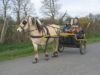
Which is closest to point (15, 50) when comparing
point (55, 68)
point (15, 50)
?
point (15, 50)

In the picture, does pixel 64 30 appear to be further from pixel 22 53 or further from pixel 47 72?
pixel 47 72

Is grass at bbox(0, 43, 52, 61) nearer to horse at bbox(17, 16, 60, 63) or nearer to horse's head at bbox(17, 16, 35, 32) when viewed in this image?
horse at bbox(17, 16, 60, 63)

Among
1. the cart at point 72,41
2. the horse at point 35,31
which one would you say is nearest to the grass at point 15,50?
the cart at point 72,41

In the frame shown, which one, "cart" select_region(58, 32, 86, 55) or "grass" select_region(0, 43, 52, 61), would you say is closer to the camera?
"grass" select_region(0, 43, 52, 61)

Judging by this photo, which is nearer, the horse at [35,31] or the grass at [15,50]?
the horse at [35,31]

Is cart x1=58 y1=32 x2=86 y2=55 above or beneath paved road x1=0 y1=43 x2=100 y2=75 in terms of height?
above

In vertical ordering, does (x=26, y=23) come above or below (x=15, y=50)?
above

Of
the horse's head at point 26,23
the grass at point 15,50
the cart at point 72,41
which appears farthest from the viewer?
the cart at point 72,41

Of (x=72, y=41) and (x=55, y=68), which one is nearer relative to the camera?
(x=55, y=68)

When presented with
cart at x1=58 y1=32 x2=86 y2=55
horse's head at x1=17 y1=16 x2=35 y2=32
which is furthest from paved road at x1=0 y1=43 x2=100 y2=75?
cart at x1=58 y1=32 x2=86 y2=55

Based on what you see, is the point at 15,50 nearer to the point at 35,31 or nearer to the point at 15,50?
the point at 15,50

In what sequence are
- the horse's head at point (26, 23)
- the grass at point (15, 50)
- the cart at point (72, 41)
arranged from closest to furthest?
1. the horse's head at point (26, 23)
2. the grass at point (15, 50)
3. the cart at point (72, 41)

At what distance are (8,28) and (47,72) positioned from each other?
1098cm

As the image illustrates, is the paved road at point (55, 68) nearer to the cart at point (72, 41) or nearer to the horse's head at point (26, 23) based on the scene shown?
the horse's head at point (26, 23)
